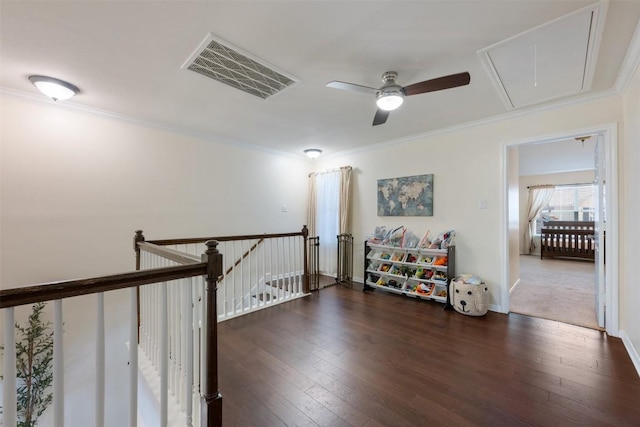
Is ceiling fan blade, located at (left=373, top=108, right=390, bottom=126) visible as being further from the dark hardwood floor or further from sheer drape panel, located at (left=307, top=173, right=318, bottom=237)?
sheer drape panel, located at (left=307, top=173, right=318, bottom=237)

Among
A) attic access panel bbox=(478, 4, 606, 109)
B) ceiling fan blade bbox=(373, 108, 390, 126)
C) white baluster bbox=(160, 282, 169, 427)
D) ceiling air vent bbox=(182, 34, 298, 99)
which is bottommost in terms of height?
white baluster bbox=(160, 282, 169, 427)

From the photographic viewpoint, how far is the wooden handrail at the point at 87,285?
0.90 meters

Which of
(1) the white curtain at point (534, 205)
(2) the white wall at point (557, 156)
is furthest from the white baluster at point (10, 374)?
(1) the white curtain at point (534, 205)

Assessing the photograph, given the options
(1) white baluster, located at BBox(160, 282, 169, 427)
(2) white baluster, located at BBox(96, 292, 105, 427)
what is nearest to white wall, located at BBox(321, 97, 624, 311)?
(1) white baluster, located at BBox(160, 282, 169, 427)

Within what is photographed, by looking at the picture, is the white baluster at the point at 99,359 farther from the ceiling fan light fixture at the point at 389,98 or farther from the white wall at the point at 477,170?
the white wall at the point at 477,170

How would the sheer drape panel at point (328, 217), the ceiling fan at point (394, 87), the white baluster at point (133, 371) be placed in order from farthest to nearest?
the sheer drape panel at point (328, 217), the ceiling fan at point (394, 87), the white baluster at point (133, 371)

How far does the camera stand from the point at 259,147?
476cm

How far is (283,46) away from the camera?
198cm

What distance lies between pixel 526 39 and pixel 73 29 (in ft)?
10.5

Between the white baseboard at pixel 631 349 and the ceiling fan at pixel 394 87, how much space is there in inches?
104

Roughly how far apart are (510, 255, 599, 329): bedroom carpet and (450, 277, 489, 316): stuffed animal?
1.99 feet

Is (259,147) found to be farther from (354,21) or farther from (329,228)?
(354,21)

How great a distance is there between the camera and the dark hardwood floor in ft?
5.46

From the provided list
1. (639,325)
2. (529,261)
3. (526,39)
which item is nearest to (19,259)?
(526,39)
